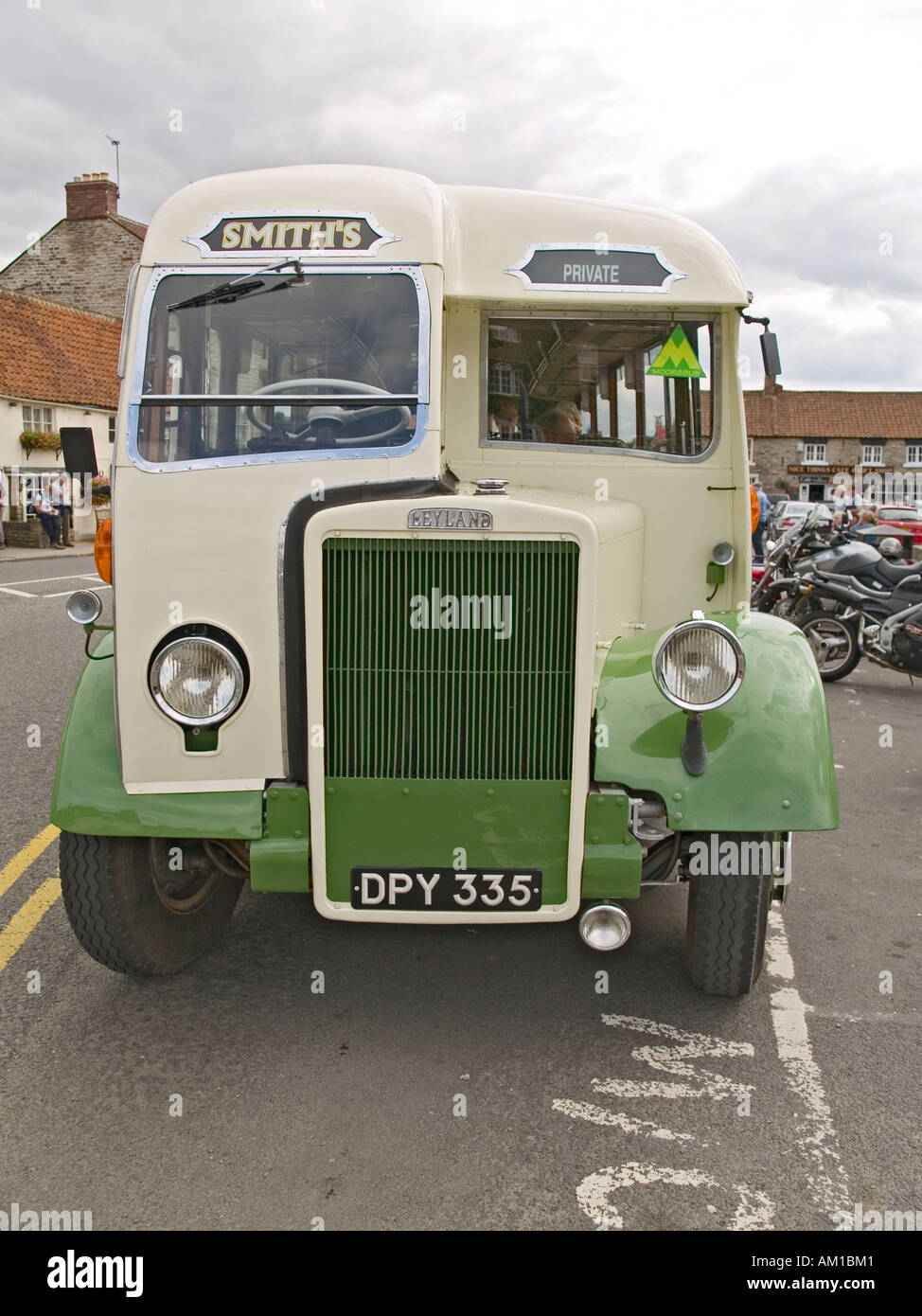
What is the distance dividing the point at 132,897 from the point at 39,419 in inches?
1057

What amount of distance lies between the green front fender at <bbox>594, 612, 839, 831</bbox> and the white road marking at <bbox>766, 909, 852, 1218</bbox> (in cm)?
78

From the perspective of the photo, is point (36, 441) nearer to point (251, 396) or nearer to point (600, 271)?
point (600, 271)

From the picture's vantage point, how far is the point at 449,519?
3293 mm

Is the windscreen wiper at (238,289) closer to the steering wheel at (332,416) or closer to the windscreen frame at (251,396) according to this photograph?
the windscreen frame at (251,396)

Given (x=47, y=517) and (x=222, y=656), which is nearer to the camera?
(x=222, y=656)

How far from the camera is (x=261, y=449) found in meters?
3.74

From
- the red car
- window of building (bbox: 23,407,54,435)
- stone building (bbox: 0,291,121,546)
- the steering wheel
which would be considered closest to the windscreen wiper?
the steering wheel

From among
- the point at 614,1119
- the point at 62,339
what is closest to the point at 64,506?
the point at 62,339

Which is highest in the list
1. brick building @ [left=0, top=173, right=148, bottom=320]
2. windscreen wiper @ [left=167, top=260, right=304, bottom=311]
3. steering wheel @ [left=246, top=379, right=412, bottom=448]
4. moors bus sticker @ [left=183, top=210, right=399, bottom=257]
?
brick building @ [left=0, top=173, right=148, bottom=320]

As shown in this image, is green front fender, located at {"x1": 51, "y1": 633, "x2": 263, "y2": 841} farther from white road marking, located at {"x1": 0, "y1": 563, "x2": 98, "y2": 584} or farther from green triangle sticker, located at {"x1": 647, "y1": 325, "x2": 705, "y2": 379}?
white road marking, located at {"x1": 0, "y1": 563, "x2": 98, "y2": 584}

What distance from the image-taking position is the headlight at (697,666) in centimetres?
337

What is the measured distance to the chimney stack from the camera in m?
35.3
